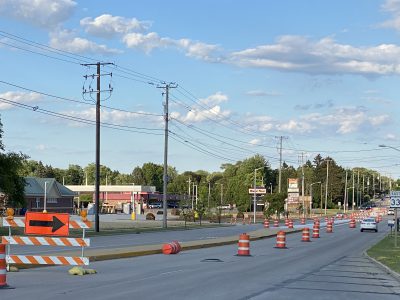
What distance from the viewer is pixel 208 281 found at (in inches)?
643

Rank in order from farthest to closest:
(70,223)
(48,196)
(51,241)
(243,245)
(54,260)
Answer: (48,196) → (243,245) → (51,241) → (70,223) → (54,260)

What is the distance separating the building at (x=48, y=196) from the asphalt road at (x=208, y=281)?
77732 millimetres

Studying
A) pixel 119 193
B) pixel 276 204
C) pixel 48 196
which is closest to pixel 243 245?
pixel 276 204

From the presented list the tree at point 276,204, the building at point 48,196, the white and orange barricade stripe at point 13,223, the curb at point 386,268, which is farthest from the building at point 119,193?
the white and orange barricade stripe at point 13,223

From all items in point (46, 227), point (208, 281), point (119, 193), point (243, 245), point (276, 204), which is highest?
point (46, 227)

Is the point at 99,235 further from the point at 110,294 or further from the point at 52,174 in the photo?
the point at 52,174

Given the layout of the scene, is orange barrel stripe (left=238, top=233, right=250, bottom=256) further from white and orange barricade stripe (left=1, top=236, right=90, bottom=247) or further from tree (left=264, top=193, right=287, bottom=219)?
tree (left=264, top=193, right=287, bottom=219)

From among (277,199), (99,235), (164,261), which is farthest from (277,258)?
(277,199)

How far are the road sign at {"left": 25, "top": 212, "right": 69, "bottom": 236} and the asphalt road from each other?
46.3 inches

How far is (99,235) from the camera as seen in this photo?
4388 centimetres

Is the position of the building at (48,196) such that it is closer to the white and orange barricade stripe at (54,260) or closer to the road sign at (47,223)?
the road sign at (47,223)

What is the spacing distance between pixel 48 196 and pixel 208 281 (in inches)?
3545

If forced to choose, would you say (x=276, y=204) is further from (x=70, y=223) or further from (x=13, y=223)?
(x=13, y=223)

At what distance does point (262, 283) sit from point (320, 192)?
589 ft
